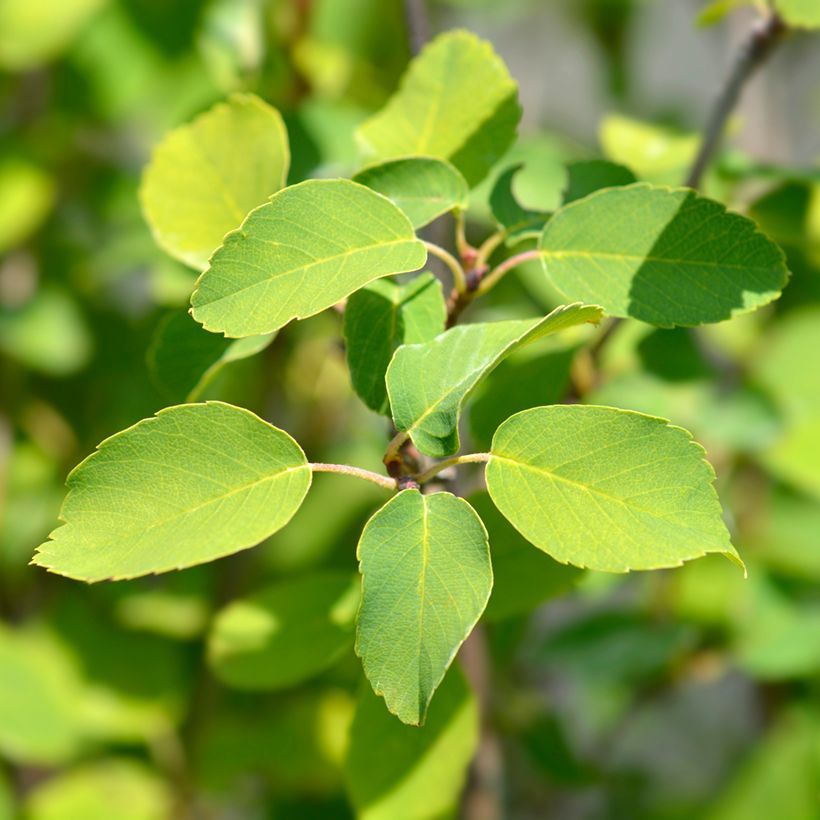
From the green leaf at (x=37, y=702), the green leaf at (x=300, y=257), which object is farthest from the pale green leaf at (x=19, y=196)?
the green leaf at (x=300, y=257)

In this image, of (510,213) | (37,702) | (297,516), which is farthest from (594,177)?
(37,702)

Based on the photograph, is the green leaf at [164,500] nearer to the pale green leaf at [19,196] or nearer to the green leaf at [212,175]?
the green leaf at [212,175]

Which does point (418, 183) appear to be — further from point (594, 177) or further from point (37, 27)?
point (37, 27)

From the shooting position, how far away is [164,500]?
39cm

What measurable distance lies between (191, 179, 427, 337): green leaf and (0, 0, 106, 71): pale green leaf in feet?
1.83

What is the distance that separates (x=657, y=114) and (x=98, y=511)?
1091mm

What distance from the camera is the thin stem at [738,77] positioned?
580mm

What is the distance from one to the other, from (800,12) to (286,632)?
0.42 m

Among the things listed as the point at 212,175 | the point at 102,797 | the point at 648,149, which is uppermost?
the point at 212,175

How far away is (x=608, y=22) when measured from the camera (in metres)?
1.30

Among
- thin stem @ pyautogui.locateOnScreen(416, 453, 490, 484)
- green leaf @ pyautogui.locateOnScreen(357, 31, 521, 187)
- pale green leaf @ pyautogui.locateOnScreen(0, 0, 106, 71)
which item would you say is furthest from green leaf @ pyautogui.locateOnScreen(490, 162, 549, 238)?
pale green leaf @ pyautogui.locateOnScreen(0, 0, 106, 71)

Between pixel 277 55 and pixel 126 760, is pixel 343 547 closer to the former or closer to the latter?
pixel 126 760

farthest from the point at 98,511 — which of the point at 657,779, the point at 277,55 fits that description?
the point at 657,779

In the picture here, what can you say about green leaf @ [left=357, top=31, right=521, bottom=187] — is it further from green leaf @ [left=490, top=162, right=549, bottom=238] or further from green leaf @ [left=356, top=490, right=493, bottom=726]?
green leaf @ [left=356, top=490, right=493, bottom=726]
